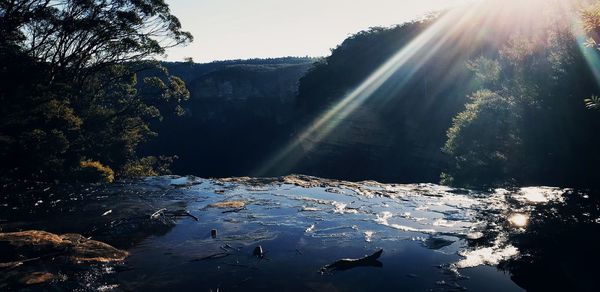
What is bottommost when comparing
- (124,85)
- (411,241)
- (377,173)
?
(377,173)

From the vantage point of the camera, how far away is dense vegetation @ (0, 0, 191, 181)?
69.8 feet

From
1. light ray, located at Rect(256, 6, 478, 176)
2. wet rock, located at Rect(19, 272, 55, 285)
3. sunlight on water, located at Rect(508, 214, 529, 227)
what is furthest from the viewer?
light ray, located at Rect(256, 6, 478, 176)

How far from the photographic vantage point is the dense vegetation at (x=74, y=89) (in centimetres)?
2128

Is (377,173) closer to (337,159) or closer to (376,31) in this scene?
(337,159)


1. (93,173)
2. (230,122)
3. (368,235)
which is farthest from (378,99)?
(230,122)

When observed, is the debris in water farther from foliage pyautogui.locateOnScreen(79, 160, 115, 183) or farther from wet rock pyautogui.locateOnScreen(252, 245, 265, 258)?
foliage pyautogui.locateOnScreen(79, 160, 115, 183)

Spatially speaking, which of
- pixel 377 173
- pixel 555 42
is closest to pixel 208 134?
pixel 377 173

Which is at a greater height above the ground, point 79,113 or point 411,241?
point 79,113

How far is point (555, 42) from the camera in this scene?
2023 cm

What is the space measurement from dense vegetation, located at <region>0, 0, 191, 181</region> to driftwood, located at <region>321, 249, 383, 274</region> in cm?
1910

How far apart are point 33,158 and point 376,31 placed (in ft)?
154

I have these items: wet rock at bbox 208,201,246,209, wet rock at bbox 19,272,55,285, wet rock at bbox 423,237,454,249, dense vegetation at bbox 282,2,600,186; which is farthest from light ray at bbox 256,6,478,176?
wet rock at bbox 19,272,55,285

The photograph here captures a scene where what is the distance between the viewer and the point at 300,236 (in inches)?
401

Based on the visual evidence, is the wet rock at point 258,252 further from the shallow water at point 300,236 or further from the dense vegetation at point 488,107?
the dense vegetation at point 488,107
